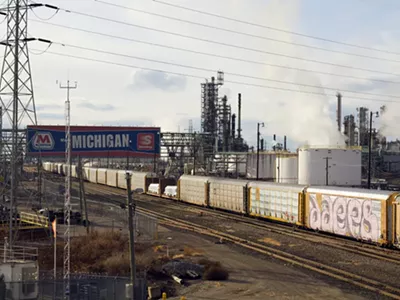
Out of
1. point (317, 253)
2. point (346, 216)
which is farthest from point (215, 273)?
point (346, 216)

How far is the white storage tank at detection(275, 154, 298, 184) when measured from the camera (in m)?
79.0

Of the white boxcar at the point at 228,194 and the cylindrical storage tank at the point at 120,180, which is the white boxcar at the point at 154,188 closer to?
the cylindrical storage tank at the point at 120,180

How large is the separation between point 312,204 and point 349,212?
13.4 feet

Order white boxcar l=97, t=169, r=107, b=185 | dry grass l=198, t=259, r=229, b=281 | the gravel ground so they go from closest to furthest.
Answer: the gravel ground
dry grass l=198, t=259, r=229, b=281
white boxcar l=97, t=169, r=107, b=185

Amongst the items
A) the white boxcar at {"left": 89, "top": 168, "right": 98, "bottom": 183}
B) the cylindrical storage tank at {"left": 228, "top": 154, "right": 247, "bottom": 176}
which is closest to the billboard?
the cylindrical storage tank at {"left": 228, "top": 154, "right": 247, "bottom": 176}

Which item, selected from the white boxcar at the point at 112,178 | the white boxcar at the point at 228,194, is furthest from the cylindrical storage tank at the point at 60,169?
the white boxcar at the point at 228,194

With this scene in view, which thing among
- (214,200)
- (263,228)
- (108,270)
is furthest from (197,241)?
(214,200)

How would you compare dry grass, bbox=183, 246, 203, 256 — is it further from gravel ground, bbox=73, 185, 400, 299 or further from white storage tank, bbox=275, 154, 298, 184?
white storage tank, bbox=275, 154, 298, 184

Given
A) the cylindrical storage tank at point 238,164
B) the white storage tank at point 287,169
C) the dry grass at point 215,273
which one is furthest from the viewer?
the cylindrical storage tank at point 238,164

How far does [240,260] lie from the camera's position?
26.3 metres

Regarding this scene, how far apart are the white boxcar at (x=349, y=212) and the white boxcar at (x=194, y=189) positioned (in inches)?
789

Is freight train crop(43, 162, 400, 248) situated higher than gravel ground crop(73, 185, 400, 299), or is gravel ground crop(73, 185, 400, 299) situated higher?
freight train crop(43, 162, 400, 248)

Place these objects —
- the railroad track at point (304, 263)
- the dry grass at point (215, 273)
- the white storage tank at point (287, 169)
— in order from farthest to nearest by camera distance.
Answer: the white storage tank at point (287, 169), the dry grass at point (215, 273), the railroad track at point (304, 263)

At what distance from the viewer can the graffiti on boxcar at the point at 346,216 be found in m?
28.5
